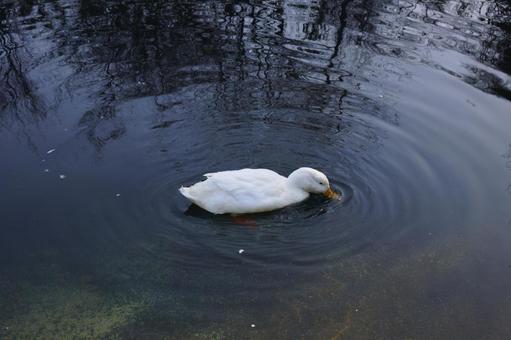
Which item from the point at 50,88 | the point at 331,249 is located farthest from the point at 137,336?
the point at 50,88

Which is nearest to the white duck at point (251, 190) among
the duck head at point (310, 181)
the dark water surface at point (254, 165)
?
the duck head at point (310, 181)

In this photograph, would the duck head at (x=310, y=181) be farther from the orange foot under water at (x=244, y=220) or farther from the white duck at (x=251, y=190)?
the orange foot under water at (x=244, y=220)

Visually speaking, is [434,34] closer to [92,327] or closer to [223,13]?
[223,13]

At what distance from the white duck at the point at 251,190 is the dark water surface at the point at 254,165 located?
0.63 ft

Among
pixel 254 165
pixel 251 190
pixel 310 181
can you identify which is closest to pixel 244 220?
pixel 251 190

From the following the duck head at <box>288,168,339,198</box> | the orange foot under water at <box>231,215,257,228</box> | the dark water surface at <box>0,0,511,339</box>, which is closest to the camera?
the dark water surface at <box>0,0,511,339</box>

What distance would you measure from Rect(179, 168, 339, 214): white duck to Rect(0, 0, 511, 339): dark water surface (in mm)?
191

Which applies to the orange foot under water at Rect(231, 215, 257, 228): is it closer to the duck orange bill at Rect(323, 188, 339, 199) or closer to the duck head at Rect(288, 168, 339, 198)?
the duck head at Rect(288, 168, 339, 198)

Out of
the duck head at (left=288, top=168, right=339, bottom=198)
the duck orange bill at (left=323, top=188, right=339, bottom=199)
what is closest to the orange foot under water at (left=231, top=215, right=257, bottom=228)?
the duck head at (left=288, top=168, right=339, bottom=198)

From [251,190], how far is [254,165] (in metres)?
1.02

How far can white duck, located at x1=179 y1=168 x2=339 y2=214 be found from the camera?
6.31m

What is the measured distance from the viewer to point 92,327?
16.7ft

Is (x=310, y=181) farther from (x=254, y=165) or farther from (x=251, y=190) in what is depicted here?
(x=254, y=165)

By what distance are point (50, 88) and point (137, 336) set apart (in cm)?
543
